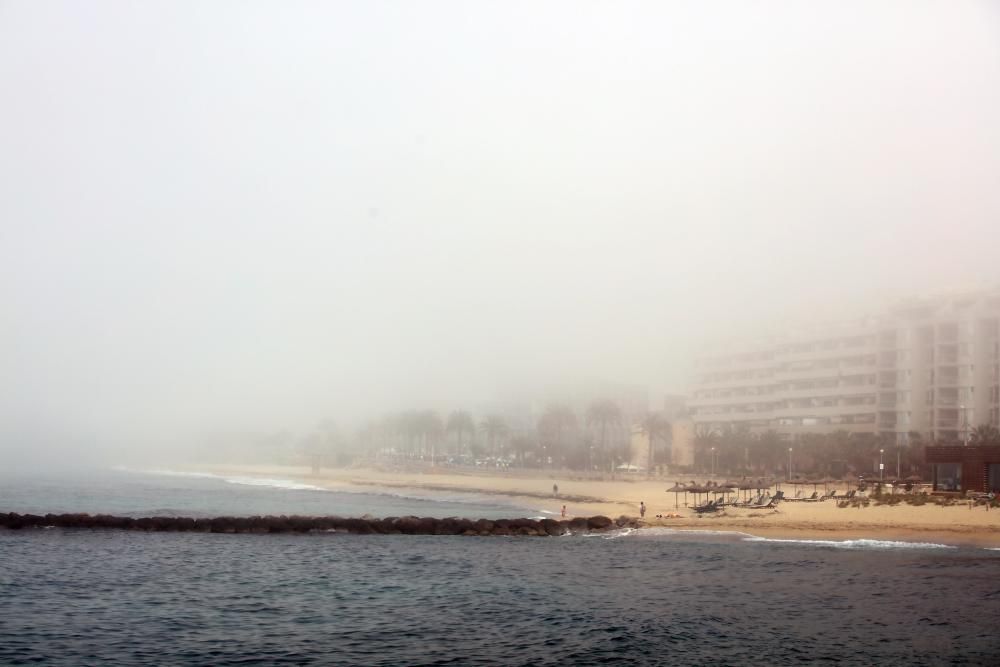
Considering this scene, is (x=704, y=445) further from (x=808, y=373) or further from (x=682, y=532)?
(x=682, y=532)

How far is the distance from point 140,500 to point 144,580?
5452 cm

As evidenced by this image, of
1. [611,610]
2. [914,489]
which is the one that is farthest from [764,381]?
[611,610]

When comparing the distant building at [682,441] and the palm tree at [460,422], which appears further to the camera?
the palm tree at [460,422]

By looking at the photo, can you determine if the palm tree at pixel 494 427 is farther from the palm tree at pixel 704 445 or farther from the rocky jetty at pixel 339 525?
the rocky jetty at pixel 339 525

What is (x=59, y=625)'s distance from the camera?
26484 millimetres

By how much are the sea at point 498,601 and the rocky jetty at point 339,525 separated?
3444mm

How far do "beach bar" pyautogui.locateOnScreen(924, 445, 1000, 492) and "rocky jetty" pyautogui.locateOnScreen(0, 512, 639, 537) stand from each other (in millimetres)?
25106

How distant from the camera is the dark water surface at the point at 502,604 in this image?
75.7 feet

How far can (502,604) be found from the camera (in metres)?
30.0

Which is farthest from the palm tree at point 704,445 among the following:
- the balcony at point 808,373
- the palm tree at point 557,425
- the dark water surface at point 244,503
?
the dark water surface at point 244,503

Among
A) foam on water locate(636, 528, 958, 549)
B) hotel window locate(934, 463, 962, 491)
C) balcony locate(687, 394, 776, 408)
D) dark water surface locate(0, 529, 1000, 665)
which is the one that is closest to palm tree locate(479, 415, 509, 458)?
balcony locate(687, 394, 776, 408)

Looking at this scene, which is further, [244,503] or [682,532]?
[244,503]

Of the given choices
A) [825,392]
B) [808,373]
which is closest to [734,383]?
[808,373]

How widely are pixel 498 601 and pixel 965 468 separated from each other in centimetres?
4632
